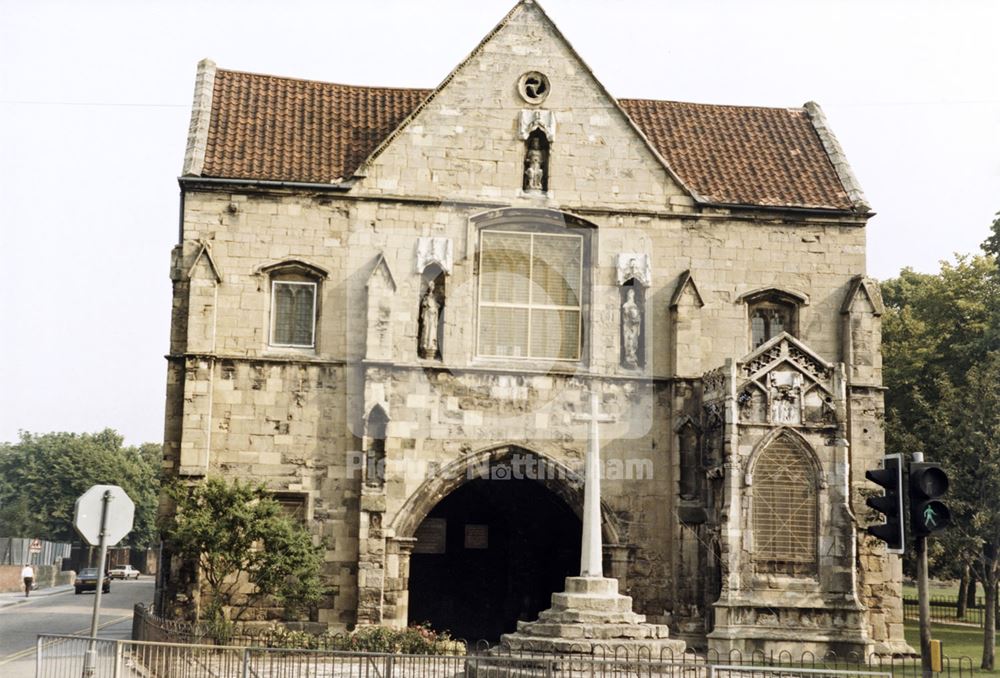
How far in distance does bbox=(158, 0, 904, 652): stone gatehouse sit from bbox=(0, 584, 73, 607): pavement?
2244cm

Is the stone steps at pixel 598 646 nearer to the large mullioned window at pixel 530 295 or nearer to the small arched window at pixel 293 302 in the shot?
the large mullioned window at pixel 530 295

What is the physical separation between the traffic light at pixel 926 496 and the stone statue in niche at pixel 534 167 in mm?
16701

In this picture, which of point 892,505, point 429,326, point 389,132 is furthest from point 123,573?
point 892,505

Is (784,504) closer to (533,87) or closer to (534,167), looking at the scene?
(534,167)

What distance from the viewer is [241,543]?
2619 centimetres

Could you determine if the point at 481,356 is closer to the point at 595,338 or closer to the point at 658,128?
the point at 595,338

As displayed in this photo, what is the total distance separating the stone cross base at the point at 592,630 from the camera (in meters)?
20.0

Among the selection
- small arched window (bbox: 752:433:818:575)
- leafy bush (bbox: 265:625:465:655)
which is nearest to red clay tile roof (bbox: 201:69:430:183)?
leafy bush (bbox: 265:625:465:655)

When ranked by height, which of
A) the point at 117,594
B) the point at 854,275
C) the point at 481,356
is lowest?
the point at 117,594

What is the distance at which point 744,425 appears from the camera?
87.9 ft

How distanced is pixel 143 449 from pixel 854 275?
113 meters

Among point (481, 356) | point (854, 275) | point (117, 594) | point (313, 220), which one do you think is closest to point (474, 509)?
point (481, 356)

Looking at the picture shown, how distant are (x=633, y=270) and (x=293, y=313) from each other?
759 cm

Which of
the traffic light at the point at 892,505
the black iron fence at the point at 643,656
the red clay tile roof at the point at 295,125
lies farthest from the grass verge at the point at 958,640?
the red clay tile roof at the point at 295,125
